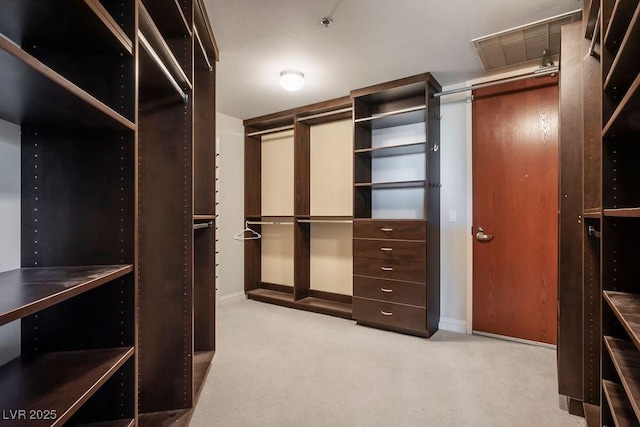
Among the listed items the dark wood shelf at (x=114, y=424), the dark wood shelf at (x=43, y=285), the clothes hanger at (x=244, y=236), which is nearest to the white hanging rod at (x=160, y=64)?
the dark wood shelf at (x=43, y=285)

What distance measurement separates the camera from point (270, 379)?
2.15 meters

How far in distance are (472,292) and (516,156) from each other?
1.32m

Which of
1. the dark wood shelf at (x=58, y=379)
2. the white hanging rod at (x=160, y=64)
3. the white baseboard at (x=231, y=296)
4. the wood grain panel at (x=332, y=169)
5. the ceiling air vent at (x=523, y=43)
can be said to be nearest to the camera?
the dark wood shelf at (x=58, y=379)

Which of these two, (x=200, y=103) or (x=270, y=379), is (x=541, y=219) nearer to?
(x=270, y=379)

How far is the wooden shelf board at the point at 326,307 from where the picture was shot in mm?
3420

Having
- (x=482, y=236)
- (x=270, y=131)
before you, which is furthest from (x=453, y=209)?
(x=270, y=131)

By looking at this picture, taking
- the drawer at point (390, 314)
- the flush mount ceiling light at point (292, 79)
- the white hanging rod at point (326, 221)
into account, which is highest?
the flush mount ceiling light at point (292, 79)

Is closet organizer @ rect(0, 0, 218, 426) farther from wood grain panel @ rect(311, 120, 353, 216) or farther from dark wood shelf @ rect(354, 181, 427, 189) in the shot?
wood grain panel @ rect(311, 120, 353, 216)

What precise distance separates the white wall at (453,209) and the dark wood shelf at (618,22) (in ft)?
6.04

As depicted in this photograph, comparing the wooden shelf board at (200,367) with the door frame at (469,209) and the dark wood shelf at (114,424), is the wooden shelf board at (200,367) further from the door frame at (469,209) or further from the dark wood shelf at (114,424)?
the door frame at (469,209)

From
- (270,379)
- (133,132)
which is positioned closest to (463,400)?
(270,379)

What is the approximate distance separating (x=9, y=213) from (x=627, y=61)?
210cm

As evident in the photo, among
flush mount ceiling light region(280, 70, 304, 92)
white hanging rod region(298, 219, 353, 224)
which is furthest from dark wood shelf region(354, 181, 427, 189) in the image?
flush mount ceiling light region(280, 70, 304, 92)

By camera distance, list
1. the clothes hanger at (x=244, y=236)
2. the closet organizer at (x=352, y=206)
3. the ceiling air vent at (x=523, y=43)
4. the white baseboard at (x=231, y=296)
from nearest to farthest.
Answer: the ceiling air vent at (x=523, y=43) → the closet organizer at (x=352, y=206) → the white baseboard at (x=231, y=296) → the clothes hanger at (x=244, y=236)
